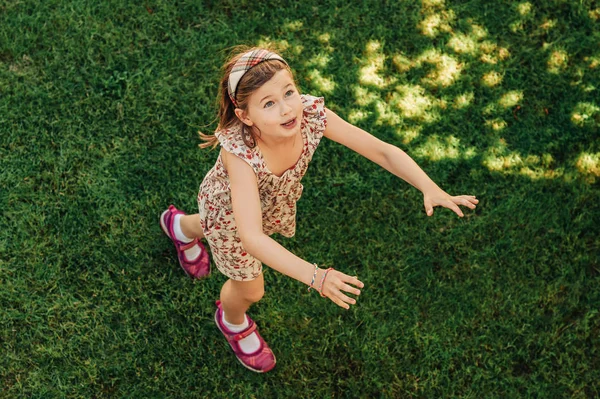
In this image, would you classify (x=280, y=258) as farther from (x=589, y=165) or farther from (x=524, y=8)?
(x=524, y=8)

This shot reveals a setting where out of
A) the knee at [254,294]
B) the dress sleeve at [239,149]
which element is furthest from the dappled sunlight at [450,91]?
the dress sleeve at [239,149]

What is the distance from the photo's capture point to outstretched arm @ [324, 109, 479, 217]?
10.4ft

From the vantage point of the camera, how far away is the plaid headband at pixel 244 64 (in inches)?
118

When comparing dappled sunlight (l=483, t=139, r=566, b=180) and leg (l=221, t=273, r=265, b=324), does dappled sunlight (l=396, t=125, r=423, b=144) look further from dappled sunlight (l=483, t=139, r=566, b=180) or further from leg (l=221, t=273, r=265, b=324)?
leg (l=221, t=273, r=265, b=324)

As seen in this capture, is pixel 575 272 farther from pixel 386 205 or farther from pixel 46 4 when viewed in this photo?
pixel 46 4

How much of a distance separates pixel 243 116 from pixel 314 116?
400 millimetres

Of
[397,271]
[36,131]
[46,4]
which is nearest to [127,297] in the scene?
[36,131]

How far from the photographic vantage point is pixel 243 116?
3070 mm

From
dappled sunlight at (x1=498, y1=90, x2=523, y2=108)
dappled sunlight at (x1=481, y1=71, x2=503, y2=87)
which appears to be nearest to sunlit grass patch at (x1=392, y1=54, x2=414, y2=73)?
dappled sunlight at (x1=481, y1=71, x2=503, y2=87)

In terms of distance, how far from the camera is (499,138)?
201 inches

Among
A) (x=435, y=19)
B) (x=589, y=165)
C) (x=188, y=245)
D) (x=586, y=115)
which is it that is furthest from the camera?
(x=435, y=19)

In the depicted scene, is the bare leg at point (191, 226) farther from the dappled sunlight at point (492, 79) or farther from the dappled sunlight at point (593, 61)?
the dappled sunlight at point (593, 61)

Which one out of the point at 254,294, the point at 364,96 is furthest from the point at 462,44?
the point at 254,294

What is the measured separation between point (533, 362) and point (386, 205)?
139 centimetres
